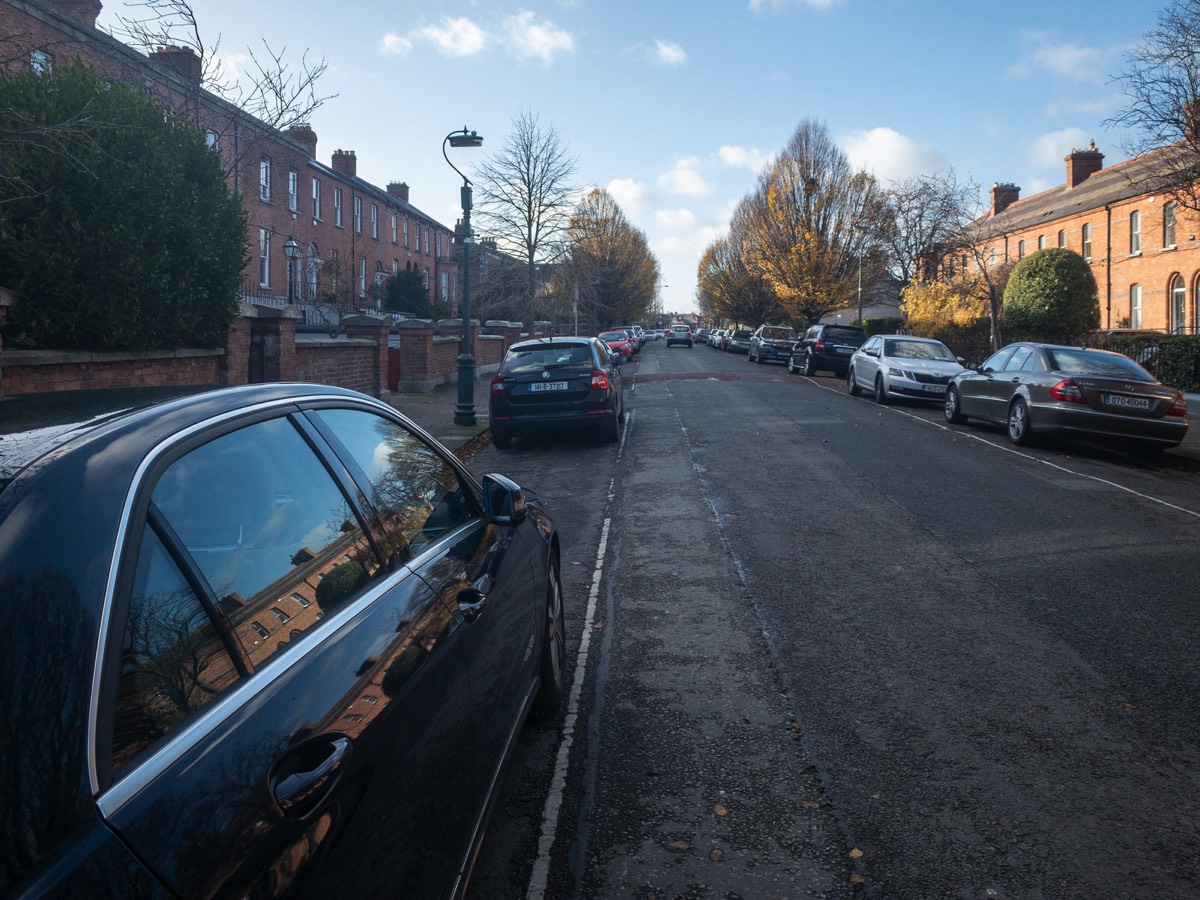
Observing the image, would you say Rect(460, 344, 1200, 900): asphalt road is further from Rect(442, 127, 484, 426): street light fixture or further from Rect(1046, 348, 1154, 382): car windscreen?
Rect(442, 127, 484, 426): street light fixture

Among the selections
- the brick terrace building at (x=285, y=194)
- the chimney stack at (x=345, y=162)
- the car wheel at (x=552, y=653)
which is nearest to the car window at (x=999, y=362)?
the brick terrace building at (x=285, y=194)

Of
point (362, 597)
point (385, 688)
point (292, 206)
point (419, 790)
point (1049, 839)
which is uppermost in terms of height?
point (292, 206)

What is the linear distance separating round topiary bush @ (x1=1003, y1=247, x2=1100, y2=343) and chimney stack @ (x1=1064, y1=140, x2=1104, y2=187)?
28631 millimetres

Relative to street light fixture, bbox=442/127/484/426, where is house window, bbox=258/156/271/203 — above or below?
above

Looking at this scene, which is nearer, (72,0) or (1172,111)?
(1172,111)

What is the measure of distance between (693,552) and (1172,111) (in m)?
13.4

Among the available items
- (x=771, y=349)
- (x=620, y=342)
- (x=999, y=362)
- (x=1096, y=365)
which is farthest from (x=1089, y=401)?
(x=620, y=342)

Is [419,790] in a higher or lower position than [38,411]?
lower

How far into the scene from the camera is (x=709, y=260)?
95.9 metres

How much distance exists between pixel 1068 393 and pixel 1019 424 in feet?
3.58

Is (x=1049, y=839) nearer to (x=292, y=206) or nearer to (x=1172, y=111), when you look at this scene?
(x=1172, y=111)

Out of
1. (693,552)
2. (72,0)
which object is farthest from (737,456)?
(72,0)

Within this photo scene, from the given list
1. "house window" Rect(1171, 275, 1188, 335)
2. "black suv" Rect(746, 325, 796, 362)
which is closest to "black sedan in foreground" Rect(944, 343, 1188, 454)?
"black suv" Rect(746, 325, 796, 362)

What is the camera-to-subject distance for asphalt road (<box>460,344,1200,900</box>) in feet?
10.7
